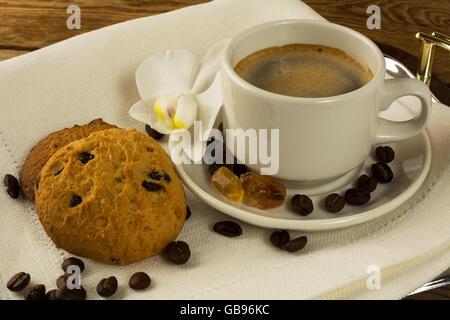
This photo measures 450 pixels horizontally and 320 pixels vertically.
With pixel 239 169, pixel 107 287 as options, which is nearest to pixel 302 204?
Result: pixel 239 169

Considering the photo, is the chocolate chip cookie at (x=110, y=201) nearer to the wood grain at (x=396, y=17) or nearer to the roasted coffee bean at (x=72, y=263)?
the roasted coffee bean at (x=72, y=263)

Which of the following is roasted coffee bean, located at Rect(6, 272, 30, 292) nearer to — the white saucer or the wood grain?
the white saucer

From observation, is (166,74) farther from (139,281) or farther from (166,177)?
(139,281)

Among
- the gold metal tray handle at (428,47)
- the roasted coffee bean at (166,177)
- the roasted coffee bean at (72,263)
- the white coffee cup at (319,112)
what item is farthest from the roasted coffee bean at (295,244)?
the gold metal tray handle at (428,47)

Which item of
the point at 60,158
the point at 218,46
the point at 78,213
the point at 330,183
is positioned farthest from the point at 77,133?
the point at 330,183

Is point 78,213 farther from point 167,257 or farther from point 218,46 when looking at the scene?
point 218,46

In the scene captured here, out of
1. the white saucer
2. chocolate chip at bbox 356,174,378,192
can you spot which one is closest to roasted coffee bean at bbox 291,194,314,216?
the white saucer
